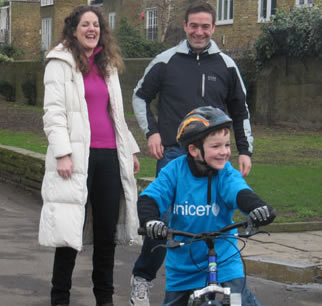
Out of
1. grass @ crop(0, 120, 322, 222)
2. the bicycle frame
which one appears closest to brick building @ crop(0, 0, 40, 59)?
grass @ crop(0, 120, 322, 222)

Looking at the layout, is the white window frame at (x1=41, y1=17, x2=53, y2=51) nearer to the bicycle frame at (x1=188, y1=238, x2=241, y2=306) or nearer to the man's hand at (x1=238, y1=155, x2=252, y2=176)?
the man's hand at (x1=238, y1=155, x2=252, y2=176)

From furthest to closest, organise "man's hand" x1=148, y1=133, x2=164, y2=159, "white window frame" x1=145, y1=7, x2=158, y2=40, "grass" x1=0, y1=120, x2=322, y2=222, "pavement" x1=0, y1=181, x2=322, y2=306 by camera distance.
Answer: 1. "white window frame" x1=145, y1=7, x2=158, y2=40
2. "grass" x1=0, y1=120, x2=322, y2=222
3. "pavement" x1=0, y1=181, x2=322, y2=306
4. "man's hand" x1=148, y1=133, x2=164, y2=159

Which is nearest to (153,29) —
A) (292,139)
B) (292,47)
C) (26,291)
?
(292,47)

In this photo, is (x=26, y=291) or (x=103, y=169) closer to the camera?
(x=103, y=169)

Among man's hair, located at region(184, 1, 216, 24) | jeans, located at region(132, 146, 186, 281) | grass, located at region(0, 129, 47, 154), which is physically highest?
man's hair, located at region(184, 1, 216, 24)

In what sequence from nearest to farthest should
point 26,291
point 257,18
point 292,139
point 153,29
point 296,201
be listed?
point 26,291 → point 296,201 → point 292,139 → point 257,18 → point 153,29

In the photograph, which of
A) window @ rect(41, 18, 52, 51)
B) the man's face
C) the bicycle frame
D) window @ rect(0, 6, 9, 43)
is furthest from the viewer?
window @ rect(0, 6, 9, 43)

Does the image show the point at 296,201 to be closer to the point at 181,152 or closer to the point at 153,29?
the point at 181,152

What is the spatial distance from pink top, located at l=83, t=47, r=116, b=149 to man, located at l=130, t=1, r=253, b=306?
34cm

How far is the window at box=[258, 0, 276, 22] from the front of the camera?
107 feet

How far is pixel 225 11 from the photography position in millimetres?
35219

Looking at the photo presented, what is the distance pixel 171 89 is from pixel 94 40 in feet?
2.10

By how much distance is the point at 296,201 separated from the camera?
9656 mm

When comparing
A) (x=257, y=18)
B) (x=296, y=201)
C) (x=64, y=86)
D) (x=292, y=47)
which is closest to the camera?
(x=64, y=86)
